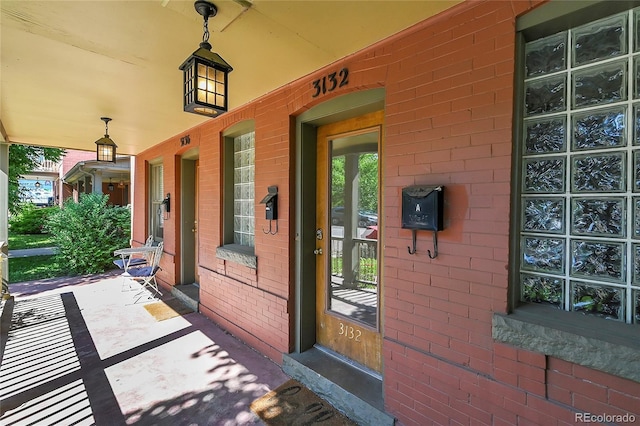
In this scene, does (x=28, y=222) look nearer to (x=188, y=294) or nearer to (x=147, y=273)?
(x=147, y=273)

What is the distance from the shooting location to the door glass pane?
2.59 m

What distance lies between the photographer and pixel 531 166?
171 centimetres

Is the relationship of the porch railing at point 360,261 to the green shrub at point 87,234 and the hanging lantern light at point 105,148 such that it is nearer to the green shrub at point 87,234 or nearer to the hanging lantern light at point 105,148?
the hanging lantern light at point 105,148

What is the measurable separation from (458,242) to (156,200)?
622 centimetres

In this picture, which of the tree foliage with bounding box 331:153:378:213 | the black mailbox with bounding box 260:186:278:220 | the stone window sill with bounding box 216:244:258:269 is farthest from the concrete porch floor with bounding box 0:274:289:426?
the tree foliage with bounding box 331:153:378:213

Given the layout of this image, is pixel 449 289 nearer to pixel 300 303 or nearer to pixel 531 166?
pixel 531 166

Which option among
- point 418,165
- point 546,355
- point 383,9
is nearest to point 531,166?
point 418,165

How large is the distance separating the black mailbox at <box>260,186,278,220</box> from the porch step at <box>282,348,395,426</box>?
132 centimetres

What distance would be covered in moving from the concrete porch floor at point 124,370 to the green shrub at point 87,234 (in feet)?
8.58

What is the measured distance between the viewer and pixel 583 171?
1.56 metres

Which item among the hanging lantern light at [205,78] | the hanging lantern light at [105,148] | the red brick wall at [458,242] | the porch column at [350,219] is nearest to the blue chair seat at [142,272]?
the hanging lantern light at [105,148]

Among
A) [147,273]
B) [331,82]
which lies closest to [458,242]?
[331,82]

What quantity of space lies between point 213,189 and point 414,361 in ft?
10.4

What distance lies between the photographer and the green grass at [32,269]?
21.0 feet
